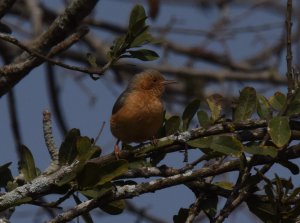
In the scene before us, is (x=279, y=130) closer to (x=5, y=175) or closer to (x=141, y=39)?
(x=141, y=39)

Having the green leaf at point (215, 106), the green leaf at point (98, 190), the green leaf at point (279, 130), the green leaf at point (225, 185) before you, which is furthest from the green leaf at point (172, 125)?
the green leaf at point (279, 130)

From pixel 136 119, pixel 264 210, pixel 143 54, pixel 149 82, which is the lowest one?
pixel 264 210

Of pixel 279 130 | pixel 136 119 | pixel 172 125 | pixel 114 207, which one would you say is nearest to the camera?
pixel 279 130

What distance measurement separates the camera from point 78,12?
142 inches

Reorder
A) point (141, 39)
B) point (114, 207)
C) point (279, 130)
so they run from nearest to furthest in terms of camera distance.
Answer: point (279, 130)
point (114, 207)
point (141, 39)

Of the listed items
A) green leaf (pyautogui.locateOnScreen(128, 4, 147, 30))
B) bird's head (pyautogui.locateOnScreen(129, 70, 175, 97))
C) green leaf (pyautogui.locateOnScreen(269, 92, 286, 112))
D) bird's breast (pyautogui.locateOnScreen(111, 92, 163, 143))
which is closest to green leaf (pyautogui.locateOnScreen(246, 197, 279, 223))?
green leaf (pyautogui.locateOnScreen(269, 92, 286, 112))

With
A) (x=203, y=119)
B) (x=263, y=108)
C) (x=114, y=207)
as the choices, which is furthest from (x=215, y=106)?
(x=114, y=207)

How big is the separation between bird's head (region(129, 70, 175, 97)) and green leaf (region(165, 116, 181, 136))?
1659mm

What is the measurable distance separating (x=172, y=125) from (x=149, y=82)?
1930mm

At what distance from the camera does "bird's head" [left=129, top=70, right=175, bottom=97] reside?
16.4ft

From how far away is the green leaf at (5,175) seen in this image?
301 cm

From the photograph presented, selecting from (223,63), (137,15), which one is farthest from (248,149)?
(223,63)

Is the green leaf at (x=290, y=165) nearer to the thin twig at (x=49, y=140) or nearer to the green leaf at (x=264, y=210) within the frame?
the green leaf at (x=264, y=210)

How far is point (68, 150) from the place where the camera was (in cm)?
305
